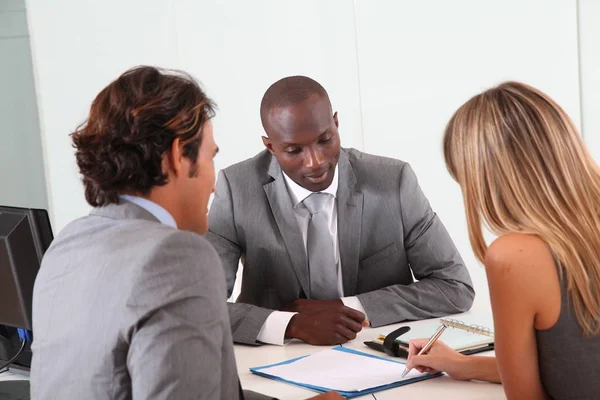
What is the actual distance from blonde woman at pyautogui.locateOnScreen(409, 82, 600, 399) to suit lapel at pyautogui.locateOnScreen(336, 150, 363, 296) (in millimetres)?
1011

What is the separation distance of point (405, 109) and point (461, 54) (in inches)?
18.2

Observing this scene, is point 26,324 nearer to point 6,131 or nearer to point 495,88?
point 495,88

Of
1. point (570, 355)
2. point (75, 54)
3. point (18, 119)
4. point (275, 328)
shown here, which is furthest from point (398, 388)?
point (18, 119)

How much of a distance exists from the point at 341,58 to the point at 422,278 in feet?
8.42

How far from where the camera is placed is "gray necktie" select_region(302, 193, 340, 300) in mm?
2588

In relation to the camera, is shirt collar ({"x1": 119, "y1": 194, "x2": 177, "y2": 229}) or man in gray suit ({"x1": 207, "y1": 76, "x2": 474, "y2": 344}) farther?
man in gray suit ({"x1": 207, "y1": 76, "x2": 474, "y2": 344})

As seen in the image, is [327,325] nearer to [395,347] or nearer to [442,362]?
[395,347]

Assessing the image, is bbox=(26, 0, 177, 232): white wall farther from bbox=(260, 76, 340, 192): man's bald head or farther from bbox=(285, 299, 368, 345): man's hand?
bbox=(285, 299, 368, 345): man's hand

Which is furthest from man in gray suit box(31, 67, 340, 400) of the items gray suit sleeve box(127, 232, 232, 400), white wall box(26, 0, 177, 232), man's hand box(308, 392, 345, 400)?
white wall box(26, 0, 177, 232)

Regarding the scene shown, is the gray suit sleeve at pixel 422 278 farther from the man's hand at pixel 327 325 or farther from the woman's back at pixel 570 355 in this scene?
the woman's back at pixel 570 355

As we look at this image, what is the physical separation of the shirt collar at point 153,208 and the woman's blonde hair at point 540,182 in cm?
60

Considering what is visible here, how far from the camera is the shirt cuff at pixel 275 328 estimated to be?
2252 mm

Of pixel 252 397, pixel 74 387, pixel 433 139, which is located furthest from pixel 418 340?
pixel 433 139

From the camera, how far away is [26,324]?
2.04 metres
